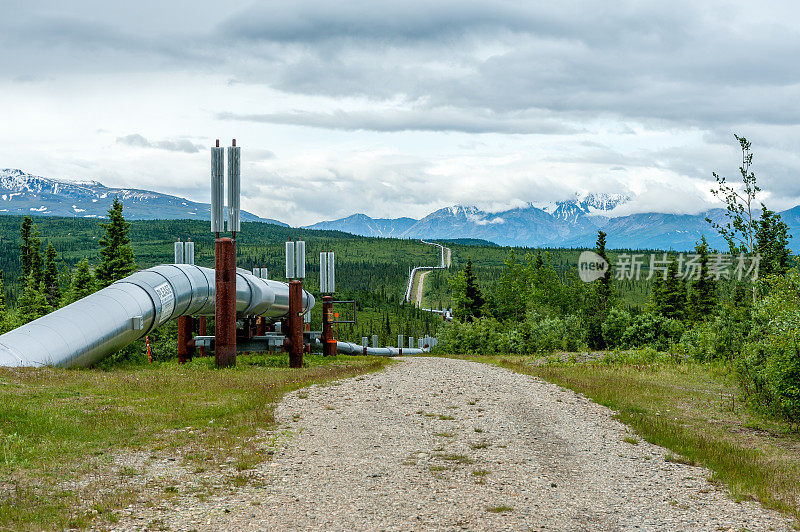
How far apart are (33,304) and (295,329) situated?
61.5 m

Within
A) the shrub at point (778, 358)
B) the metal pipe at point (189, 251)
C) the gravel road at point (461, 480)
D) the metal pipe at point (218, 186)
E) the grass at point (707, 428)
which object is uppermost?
the metal pipe at point (218, 186)

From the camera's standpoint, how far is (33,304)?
8281 centimetres

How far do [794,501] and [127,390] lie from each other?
1661 cm

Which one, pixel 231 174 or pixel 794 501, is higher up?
pixel 231 174

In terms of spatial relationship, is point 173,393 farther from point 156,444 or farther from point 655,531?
point 655,531

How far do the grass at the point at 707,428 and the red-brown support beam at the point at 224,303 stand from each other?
1368 cm

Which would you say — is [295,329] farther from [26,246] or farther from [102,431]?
[26,246]

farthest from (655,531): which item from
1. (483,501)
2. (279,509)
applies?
(279,509)

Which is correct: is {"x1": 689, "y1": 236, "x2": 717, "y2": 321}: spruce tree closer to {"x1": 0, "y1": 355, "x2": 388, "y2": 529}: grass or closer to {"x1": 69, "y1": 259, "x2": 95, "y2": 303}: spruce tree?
{"x1": 69, "y1": 259, "x2": 95, "y2": 303}: spruce tree

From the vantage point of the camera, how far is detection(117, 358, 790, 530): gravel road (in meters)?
10.1

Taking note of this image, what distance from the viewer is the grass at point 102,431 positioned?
10461 mm

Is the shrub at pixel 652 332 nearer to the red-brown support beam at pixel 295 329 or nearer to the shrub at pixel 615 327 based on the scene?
the shrub at pixel 615 327

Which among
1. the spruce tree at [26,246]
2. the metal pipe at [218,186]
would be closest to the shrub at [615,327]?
the metal pipe at [218,186]

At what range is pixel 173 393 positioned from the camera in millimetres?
20453
